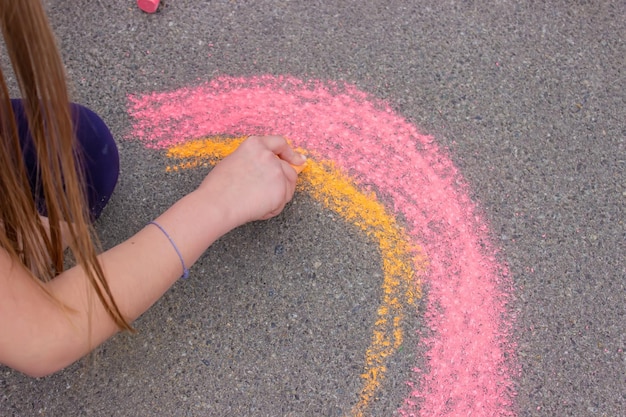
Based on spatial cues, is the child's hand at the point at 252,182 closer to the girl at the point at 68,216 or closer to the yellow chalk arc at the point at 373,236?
the girl at the point at 68,216

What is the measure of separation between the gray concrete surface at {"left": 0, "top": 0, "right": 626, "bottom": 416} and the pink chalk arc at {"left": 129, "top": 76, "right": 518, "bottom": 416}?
0.13 feet

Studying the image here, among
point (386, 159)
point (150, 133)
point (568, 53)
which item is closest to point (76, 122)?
point (150, 133)

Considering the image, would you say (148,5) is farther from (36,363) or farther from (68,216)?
(36,363)

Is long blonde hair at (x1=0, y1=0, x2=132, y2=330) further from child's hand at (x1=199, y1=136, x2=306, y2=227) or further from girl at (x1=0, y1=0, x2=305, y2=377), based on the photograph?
child's hand at (x1=199, y1=136, x2=306, y2=227)

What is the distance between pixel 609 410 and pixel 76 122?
137cm

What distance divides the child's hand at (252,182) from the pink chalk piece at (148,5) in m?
0.55

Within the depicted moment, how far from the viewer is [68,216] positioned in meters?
0.93

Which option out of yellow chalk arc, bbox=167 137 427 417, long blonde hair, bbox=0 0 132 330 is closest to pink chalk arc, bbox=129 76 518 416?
yellow chalk arc, bbox=167 137 427 417

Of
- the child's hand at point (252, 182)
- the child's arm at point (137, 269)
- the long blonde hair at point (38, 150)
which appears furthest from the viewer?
the child's hand at point (252, 182)

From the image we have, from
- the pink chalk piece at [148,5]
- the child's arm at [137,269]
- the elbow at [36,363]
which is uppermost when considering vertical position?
the pink chalk piece at [148,5]

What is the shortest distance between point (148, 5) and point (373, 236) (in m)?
0.90

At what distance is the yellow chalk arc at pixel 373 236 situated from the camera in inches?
53.2

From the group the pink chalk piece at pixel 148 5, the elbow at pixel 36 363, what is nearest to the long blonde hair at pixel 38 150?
the elbow at pixel 36 363

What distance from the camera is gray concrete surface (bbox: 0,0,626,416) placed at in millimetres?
1342
